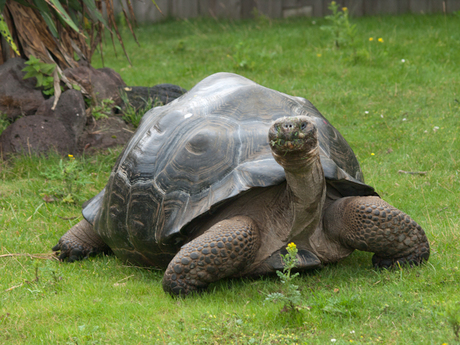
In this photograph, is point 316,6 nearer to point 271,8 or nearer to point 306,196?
point 271,8

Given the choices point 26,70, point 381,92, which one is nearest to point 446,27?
point 381,92

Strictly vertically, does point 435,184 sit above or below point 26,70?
below

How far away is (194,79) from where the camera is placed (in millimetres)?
7562

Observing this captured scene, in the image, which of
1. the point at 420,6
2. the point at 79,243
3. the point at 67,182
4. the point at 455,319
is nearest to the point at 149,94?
the point at 67,182

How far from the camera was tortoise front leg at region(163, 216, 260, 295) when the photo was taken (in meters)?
2.67

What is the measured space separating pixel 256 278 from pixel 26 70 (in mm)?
3725

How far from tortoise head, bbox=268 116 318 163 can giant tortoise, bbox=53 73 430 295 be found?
21mm

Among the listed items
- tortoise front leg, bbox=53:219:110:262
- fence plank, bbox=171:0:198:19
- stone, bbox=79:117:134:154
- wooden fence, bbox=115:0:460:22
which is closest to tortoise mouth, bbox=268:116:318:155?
tortoise front leg, bbox=53:219:110:262

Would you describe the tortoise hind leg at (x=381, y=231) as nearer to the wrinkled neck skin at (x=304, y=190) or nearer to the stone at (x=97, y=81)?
the wrinkled neck skin at (x=304, y=190)

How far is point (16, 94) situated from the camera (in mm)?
5473

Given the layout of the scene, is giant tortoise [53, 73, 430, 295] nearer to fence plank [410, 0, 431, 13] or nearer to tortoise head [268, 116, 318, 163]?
tortoise head [268, 116, 318, 163]

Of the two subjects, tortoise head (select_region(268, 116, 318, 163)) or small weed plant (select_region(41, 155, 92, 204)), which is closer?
tortoise head (select_region(268, 116, 318, 163))

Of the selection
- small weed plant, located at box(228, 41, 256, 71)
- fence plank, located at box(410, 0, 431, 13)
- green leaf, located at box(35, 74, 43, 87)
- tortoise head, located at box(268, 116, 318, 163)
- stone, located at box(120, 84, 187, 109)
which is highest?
fence plank, located at box(410, 0, 431, 13)

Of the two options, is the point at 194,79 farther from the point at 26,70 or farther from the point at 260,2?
the point at 260,2
